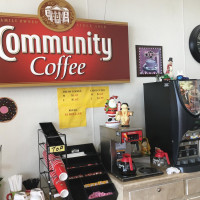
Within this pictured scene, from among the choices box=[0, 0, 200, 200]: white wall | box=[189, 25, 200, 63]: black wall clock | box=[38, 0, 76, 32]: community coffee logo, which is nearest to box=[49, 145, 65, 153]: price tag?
box=[0, 0, 200, 200]: white wall

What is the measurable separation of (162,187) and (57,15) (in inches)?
68.5

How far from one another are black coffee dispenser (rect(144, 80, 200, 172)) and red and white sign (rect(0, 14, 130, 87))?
→ 0.49 meters

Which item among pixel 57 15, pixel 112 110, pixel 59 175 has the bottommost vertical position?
pixel 59 175

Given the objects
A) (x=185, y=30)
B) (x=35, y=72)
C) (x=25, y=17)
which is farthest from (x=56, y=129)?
(x=185, y=30)

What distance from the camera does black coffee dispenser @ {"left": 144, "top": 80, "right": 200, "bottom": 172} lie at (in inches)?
81.8

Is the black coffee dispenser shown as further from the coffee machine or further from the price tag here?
the price tag

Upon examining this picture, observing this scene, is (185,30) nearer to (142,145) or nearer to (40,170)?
(142,145)

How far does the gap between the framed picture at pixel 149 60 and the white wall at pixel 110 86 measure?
59 mm

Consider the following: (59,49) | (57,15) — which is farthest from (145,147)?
(57,15)

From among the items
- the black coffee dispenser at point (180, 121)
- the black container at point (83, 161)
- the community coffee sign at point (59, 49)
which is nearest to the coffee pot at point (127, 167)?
the black container at point (83, 161)

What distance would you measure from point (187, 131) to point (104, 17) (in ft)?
4.53

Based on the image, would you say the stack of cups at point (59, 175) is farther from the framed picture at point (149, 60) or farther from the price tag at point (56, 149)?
the framed picture at point (149, 60)

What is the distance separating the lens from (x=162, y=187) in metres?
1.95

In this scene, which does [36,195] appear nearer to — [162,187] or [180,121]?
[162,187]
